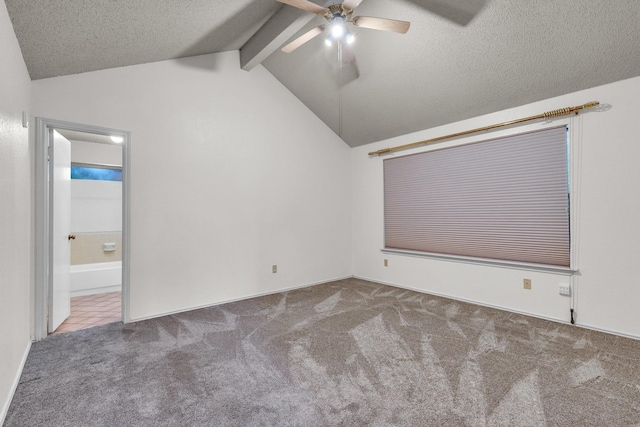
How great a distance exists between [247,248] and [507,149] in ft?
11.1

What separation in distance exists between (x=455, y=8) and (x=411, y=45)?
0.55 metres

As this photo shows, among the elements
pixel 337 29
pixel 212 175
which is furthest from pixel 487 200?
pixel 212 175

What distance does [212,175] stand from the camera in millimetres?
3705

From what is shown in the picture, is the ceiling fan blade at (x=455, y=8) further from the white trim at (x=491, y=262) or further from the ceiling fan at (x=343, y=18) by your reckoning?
the white trim at (x=491, y=262)

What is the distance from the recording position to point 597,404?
178cm

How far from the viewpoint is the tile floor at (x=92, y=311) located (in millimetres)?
3150

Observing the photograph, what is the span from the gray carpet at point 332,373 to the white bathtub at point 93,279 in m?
1.96

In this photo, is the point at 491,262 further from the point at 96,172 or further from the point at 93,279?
the point at 96,172

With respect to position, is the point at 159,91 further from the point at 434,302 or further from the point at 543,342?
the point at 543,342

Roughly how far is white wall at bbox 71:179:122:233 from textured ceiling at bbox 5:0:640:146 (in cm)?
312

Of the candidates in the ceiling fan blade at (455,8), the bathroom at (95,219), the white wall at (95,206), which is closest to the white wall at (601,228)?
the ceiling fan blade at (455,8)

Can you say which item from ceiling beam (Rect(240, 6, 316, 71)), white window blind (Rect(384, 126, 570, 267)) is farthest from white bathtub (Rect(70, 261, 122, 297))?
white window blind (Rect(384, 126, 570, 267))

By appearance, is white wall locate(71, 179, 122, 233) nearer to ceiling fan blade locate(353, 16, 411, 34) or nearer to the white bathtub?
the white bathtub

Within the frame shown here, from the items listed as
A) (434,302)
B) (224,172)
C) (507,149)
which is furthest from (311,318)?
(507,149)
